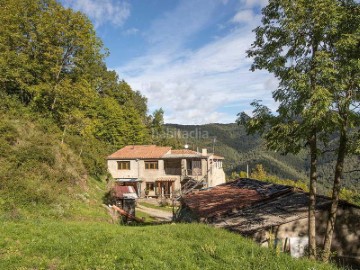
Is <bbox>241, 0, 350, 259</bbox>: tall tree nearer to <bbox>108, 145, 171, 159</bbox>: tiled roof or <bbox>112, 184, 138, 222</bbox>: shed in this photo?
<bbox>112, 184, 138, 222</bbox>: shed

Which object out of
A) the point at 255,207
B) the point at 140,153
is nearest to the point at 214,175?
the point at 140,153

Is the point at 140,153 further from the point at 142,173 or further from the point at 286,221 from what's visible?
the point at 286,221

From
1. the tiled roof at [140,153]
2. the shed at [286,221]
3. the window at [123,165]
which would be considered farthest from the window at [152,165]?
the shed at [286,221]

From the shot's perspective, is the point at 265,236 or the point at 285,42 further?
the point at 265,236

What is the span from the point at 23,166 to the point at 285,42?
16.8 m

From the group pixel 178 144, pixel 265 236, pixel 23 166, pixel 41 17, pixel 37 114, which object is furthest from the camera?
pixel 178 144

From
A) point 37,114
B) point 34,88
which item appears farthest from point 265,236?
point 34,88

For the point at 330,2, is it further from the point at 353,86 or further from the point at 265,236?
the point at 265,236

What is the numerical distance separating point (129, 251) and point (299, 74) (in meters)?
8.68

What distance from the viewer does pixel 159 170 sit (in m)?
47.8

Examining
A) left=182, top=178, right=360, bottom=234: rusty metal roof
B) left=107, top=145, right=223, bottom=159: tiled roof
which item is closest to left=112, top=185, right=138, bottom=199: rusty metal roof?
left=182, top=178, right=360, bottom=234: rusty metal roof

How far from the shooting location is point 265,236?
14188 mm

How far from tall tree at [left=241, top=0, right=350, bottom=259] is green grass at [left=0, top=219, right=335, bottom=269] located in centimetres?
378

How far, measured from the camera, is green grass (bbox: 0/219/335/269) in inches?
346
